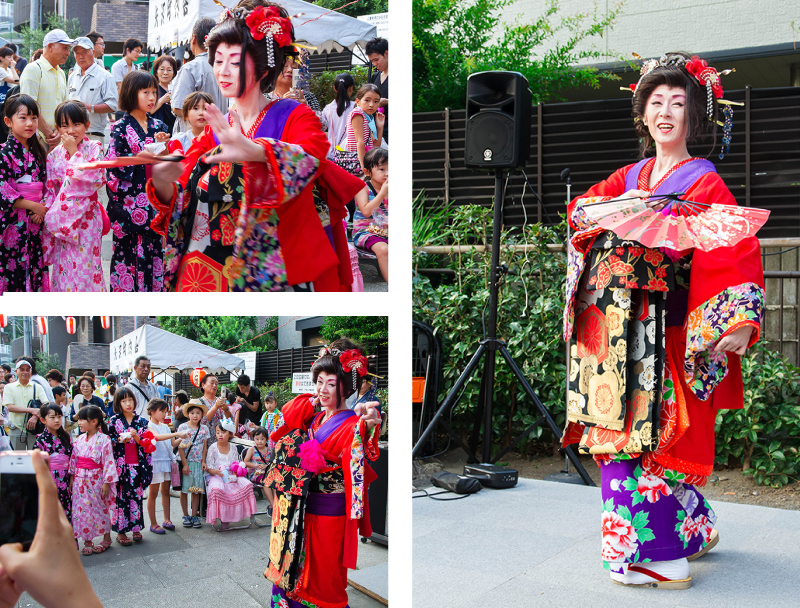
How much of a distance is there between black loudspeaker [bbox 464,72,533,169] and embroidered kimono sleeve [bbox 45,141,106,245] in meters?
2.60

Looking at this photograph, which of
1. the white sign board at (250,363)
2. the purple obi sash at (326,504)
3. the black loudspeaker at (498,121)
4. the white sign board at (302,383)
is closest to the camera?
the white sign board at (250,363)

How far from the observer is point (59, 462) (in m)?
1.51

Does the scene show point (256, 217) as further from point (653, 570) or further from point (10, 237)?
point (653, 570)

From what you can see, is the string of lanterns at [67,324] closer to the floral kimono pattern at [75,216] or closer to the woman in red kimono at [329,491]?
the floral kimono pattern at [75,216]

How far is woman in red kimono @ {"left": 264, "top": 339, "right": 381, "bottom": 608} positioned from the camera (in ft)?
6.72

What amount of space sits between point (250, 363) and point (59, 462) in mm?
458

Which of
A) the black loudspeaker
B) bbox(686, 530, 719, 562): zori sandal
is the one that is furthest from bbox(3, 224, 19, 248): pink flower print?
the black loudspeaker

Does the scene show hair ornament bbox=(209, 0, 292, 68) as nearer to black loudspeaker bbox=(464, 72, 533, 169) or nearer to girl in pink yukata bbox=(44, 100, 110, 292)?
girl in pink yukata bbox=(44, 100, 110, 292)

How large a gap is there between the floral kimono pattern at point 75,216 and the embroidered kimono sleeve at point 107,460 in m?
0.34

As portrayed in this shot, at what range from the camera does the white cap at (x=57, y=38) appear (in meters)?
→ 1.13

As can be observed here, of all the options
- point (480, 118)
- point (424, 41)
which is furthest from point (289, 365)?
point (424, 41)

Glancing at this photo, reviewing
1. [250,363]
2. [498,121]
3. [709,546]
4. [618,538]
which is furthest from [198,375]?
[498,121]

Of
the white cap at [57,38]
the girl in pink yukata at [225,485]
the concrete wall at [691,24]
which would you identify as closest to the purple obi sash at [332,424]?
the girl in pink yukata at [225,485]

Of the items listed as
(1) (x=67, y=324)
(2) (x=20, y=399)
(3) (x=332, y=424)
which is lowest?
(3) (x=332, y=424)
